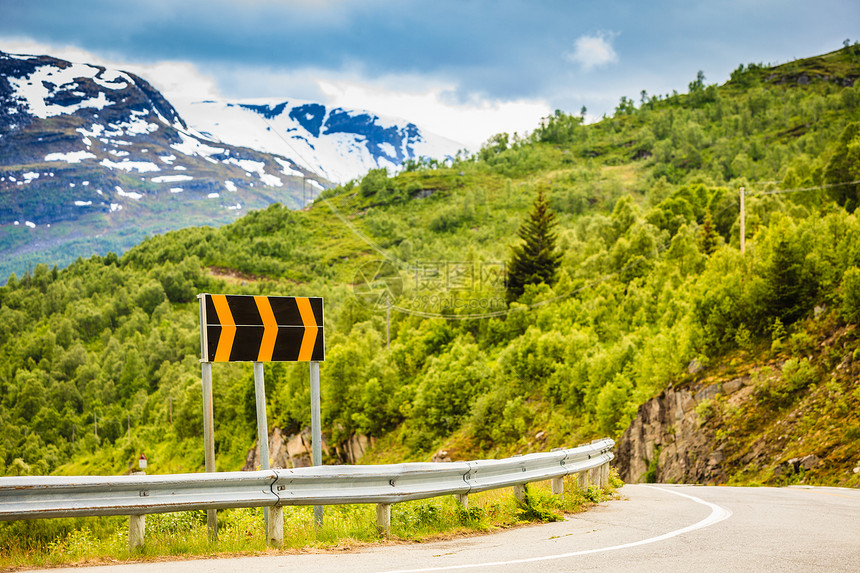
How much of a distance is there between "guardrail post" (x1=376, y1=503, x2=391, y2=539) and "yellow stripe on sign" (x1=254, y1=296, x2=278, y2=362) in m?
2.16

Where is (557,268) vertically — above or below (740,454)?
above

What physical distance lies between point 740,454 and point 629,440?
36.6ft

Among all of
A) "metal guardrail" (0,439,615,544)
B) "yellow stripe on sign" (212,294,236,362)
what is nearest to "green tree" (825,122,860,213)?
"metal guardrail" (0,439,615,544)

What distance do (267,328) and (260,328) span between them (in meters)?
0.08

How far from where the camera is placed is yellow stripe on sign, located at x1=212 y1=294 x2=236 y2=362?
8043mm

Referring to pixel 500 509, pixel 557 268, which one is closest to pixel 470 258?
pixel 557 268

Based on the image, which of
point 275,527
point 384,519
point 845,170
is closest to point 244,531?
point 275,527

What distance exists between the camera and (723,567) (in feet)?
20.1

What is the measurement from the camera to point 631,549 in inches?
276

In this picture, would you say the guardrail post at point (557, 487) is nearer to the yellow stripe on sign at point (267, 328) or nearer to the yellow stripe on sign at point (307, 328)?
the yellow stripe on sign at point (307, 328)

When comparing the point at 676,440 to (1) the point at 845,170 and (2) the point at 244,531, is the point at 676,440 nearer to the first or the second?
(2) the point at 244,531

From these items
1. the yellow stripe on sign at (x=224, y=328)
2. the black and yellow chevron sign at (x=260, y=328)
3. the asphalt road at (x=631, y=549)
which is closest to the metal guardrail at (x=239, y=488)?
the asphalt road at (x=631, y=549)

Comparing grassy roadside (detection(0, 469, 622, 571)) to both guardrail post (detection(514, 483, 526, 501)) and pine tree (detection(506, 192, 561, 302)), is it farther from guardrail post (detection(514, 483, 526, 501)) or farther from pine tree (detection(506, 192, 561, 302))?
pine tree (detection(506, 192, 561, 302))

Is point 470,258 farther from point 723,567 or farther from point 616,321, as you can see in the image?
point 723,567
